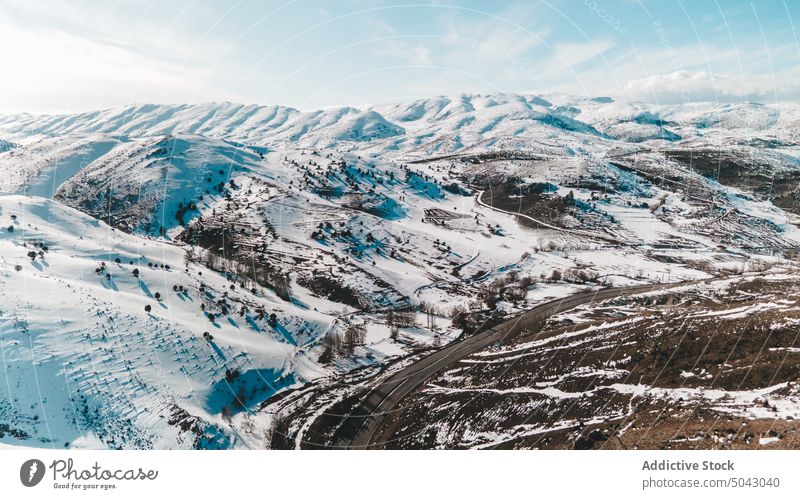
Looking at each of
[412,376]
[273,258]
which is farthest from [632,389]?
[273,258]

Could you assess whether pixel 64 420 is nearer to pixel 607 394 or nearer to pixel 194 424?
pixel 194 424

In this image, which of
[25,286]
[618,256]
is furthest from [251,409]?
[618,256]

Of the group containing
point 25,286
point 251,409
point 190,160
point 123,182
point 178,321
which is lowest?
point 251,409

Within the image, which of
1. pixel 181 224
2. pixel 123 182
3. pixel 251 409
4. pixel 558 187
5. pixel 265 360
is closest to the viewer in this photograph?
pixel 251 409

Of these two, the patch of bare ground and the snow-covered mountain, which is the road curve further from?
the snow-covered mountain
